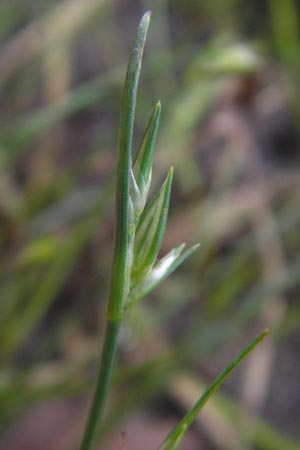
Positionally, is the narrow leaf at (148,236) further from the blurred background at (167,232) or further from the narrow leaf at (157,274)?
the blurred background at (167,232)

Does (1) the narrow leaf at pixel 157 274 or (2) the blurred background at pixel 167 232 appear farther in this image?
(2) the blurred background at pixel 167 232

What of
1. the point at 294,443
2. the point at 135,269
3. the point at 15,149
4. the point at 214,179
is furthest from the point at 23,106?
the point at 135,269

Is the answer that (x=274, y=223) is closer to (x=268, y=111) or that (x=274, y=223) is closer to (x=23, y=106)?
(x=268, y=111)

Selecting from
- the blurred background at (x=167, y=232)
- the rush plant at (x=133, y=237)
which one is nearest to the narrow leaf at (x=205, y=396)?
the rush plant at (x=133, y=237)

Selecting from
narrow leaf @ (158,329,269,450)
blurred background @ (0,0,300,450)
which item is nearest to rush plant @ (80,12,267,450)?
narrow leaf @ (158,329,269,450)

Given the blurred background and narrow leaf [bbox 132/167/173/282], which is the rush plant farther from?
the blurred background

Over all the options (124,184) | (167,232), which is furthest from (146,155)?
Result: (167,232)
